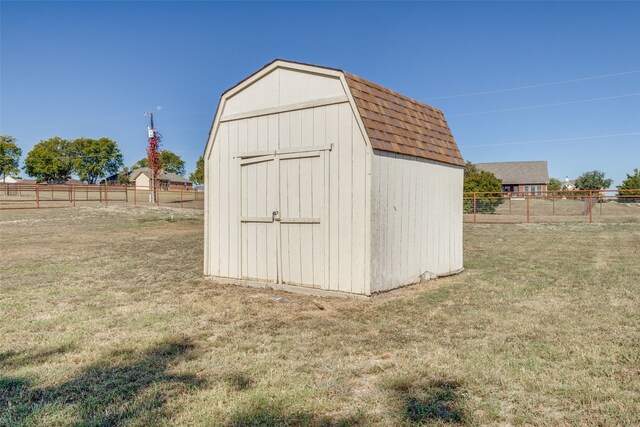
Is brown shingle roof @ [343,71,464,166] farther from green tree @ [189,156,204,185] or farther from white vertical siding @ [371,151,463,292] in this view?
green tree @ [189,156,204,185]

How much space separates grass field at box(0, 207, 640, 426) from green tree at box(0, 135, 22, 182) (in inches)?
3292

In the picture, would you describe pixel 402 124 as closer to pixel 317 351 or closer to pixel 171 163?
pixel 317 351

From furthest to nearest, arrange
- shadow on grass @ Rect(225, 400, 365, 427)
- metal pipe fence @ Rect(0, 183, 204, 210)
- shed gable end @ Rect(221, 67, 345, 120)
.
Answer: metal pipe fence @ Rect(0, 183, 204, 210) → shed gable end @ Rect(221, 67, 345, 120) → shadow on grass @ Rect(225, 400, 365, 427)

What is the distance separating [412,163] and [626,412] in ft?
15.2

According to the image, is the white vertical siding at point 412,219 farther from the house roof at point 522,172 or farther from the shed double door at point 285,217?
the house roof at point 522,172

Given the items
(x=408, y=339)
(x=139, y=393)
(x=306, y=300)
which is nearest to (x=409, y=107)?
(x=306, y=300)

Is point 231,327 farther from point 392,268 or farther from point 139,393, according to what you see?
point 392,268

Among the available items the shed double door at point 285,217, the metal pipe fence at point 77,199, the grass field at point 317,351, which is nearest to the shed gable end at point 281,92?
the shed double door at point 285,217

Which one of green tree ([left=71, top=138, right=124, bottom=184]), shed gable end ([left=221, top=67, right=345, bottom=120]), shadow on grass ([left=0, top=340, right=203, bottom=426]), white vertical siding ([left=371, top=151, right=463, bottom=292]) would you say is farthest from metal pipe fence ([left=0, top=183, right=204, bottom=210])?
green tree ([left=71, top=138, right=124, bottom=184])

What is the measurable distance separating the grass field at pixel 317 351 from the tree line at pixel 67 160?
6531cm

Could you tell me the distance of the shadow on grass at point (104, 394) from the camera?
246 centimetres

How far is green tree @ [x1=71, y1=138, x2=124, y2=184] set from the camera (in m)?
80.9

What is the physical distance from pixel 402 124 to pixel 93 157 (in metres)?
90.1

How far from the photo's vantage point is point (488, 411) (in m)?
2.52
